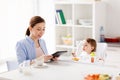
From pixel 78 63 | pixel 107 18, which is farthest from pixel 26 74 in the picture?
pixel 107 18

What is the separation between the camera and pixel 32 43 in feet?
9.62

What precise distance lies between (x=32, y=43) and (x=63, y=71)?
714 mm

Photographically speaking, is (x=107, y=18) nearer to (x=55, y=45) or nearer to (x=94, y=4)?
(x=94, y=4)

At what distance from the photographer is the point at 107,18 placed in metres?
4.12

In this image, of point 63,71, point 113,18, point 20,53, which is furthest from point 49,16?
point 63,71

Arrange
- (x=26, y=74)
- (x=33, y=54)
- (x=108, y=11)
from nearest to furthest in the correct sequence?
1. (x=26, y=74)
2. (x=33, y=54)
3. (x=108, y=11)

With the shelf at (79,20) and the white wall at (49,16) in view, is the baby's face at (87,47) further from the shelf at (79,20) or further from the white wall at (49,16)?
the white wall at (49,16)

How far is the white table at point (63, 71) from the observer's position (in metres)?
2.16

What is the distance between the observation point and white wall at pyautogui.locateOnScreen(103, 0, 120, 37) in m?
4.04

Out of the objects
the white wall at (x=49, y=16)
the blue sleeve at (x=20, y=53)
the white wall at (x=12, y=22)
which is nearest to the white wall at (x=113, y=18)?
the white wall at (x=49, y=16)

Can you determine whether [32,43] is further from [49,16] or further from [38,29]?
[49,16]

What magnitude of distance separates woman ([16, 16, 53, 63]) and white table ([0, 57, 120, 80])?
0.35 metres

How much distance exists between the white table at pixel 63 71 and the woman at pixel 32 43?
13.7 inches

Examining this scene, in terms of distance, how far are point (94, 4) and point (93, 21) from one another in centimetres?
25
